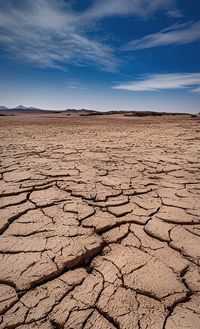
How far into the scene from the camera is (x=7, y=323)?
3.94 feet

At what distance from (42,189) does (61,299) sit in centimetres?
157

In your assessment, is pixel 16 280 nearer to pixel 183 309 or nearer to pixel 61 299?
pixel 61 299

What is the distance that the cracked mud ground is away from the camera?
125 cm

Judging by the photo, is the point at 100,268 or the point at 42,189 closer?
the point at 100,268

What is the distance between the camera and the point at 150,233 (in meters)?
1.92

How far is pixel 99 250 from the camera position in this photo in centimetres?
172

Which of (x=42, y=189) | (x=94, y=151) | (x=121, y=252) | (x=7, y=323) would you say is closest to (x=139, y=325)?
(x=121, y=252)

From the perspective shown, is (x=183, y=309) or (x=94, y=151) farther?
(x=94, y=151)

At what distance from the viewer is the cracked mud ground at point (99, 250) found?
125cm

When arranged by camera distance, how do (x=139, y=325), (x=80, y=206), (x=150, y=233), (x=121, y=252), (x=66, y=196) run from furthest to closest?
(x=66, y=196)
(x=80, y=206)
(x=150, y=233)
(x=121, y=252)
(x=139, y=325)

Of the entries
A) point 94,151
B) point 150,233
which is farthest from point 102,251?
point 94,151

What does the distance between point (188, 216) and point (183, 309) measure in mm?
1018

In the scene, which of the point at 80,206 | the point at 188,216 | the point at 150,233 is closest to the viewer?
the point at 150,233

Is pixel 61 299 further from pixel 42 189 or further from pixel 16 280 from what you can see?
pixel 42 189
